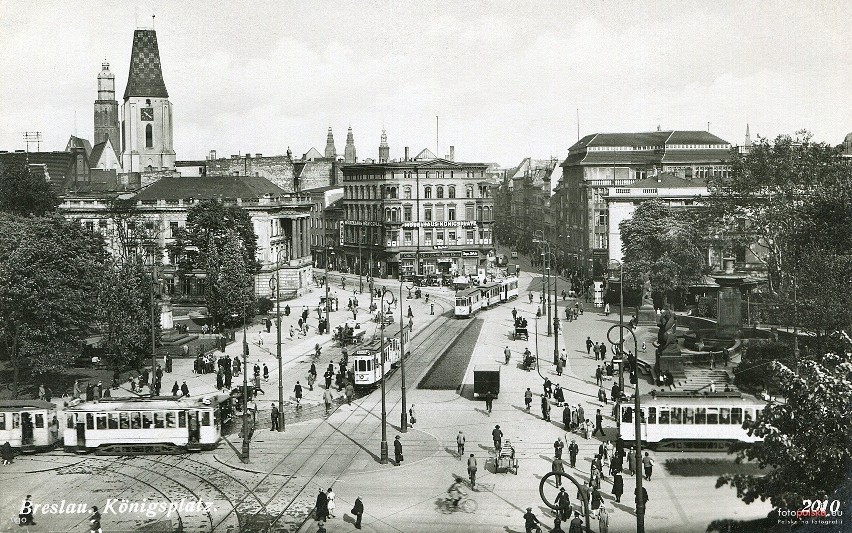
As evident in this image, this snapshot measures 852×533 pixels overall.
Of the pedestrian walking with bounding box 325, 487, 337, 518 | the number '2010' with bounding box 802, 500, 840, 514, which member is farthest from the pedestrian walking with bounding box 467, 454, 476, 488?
the number '2010' with bounding box 802, 500, 840, 514

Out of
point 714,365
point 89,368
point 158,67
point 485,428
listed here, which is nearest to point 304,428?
point 485,428

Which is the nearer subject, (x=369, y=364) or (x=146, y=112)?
(x=369, y=364)

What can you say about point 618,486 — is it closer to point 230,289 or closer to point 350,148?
point 230,289

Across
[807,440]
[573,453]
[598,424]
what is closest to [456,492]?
[573,453]

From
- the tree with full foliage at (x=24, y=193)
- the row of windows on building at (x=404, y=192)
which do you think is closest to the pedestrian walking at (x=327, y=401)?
the tree with full foliage at (x=24, y=193)

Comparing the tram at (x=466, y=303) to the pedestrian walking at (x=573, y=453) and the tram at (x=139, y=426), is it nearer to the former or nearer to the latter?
the tram at (x=139, y=426)

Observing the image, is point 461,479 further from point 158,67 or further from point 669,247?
point 158,67

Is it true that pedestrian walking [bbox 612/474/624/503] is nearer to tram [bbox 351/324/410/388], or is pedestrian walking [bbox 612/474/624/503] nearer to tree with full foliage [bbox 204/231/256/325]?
tram [bbox 351/324/410/388]
